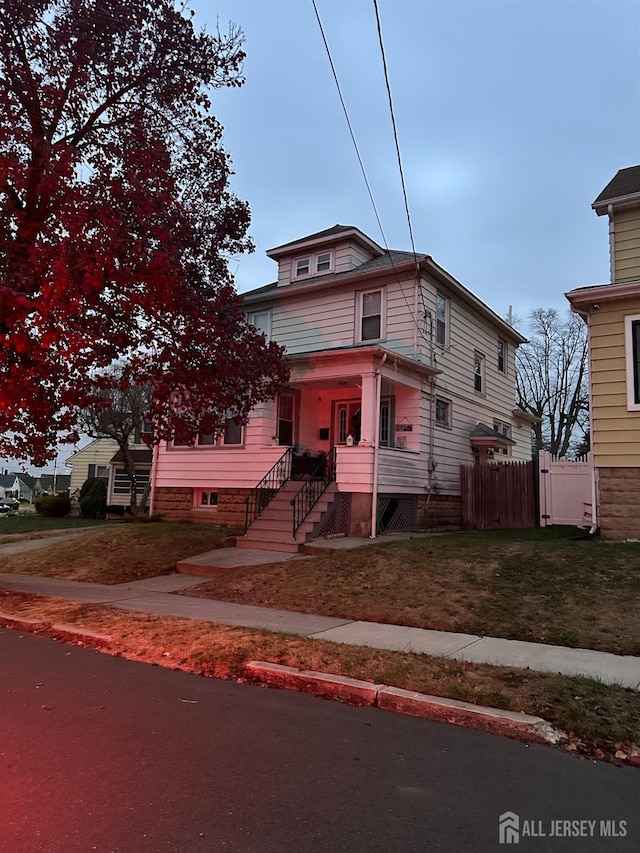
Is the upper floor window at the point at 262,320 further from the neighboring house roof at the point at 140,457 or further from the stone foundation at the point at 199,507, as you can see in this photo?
the neighboring house roof at the point at 140,457

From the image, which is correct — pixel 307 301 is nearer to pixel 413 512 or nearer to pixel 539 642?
pixel 413 512

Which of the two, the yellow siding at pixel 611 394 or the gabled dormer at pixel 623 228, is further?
the gabled dormer at pixel 623 228

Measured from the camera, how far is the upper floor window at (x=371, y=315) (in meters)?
16.8

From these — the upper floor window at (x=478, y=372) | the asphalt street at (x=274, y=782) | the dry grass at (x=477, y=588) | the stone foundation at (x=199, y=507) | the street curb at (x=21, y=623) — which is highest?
the upper floor window at (x=478, y=372)

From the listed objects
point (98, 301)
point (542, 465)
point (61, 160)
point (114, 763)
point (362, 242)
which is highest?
point (362, 242)

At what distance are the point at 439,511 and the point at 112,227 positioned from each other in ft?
39.1

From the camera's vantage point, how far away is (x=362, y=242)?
18.0m

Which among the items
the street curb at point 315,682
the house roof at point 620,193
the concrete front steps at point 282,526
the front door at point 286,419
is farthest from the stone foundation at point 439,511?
the street curb at point 315,682

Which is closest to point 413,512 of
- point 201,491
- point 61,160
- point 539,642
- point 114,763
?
point 201,491

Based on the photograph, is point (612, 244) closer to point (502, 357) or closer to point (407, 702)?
point (502, 357)

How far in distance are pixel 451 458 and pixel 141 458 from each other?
22.6 m

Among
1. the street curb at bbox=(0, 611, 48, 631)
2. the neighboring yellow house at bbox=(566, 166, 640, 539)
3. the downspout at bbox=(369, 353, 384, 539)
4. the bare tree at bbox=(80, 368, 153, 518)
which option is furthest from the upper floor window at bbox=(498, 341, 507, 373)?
Result: the street curb at bbox=(0, 611, 48, 631)

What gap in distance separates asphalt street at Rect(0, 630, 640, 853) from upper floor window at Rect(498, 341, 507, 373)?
18929mm

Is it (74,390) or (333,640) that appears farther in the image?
(74,390)
